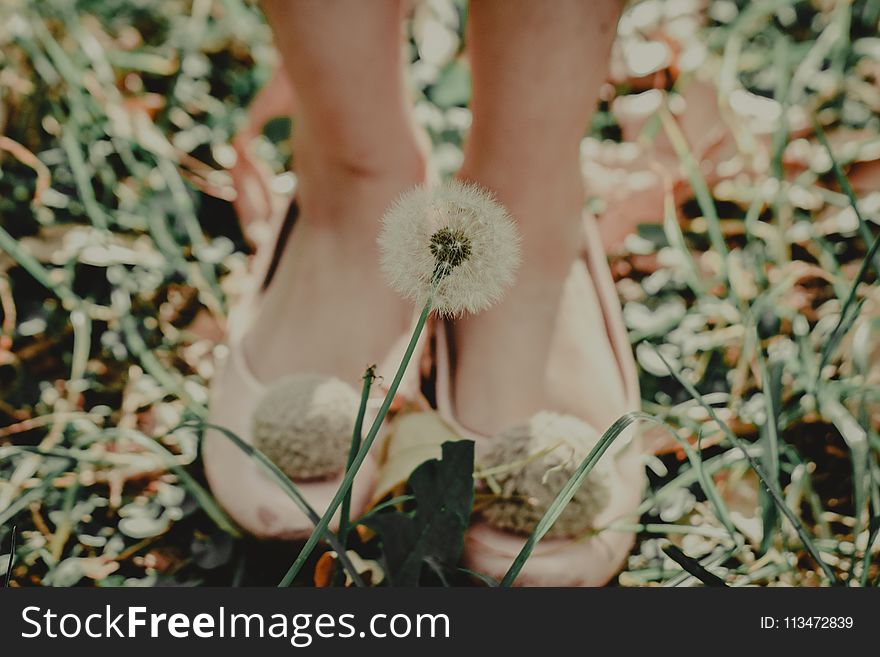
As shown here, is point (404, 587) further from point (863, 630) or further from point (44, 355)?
point (44, 355)

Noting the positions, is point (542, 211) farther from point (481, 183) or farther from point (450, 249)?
point (450, 249)

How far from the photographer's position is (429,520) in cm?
40

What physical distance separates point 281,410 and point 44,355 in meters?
0.27

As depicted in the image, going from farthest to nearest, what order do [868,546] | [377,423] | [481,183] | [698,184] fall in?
[698,184] < [481,183] < [868,546] < [377,423]

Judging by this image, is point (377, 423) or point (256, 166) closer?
point (377, 423)

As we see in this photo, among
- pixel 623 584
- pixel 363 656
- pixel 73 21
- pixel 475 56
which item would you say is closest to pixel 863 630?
pixel 623 584

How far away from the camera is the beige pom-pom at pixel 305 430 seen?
1.62 ft

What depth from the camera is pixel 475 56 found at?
0.49 meters

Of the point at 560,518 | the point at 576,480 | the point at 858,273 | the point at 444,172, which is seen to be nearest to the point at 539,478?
the point at 560,518

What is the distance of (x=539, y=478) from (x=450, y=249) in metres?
0.22

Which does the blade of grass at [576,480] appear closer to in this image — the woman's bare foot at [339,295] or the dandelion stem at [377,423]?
the dandelion stem at [377,423]

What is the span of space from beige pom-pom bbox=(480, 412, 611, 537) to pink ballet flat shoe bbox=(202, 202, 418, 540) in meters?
0.10

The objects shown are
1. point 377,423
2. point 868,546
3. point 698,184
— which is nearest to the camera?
point 377,423

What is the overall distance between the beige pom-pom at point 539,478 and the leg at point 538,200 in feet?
0.13
